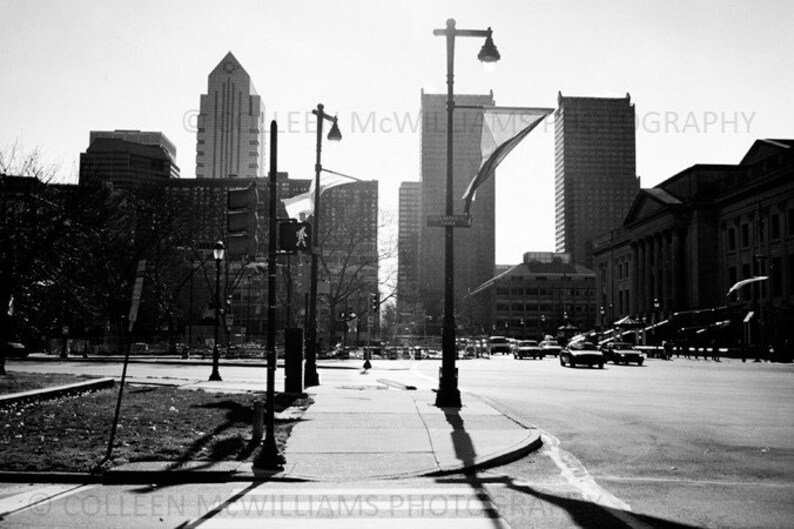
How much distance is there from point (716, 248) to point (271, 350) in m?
95.2

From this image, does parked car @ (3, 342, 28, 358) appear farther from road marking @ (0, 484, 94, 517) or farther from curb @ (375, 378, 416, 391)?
road marking @ (0, 484, 94, 517)

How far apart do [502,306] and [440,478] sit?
517 feet

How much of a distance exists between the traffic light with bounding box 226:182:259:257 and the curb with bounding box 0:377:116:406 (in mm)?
6648

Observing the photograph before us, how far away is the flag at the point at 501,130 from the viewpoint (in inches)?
646

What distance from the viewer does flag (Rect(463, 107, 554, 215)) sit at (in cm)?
1641

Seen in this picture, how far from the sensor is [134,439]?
11422 millimetres

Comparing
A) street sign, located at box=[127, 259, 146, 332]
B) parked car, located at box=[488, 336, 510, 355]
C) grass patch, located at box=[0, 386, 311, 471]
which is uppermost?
street sign, located at box=[127, 259, 146, 332]

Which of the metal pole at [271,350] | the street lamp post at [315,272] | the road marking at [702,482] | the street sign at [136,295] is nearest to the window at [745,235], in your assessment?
the street lamp post at [315,272]

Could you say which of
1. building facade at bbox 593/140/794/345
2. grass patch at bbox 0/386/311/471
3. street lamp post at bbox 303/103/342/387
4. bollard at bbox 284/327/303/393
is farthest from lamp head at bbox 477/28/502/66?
building facade at bbox 593/140/794/345

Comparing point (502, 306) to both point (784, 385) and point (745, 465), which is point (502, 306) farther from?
point (745, 465)

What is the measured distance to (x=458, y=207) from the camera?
20109 millimetres

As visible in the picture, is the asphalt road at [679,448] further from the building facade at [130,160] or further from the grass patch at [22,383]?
the building facade at [130,160]

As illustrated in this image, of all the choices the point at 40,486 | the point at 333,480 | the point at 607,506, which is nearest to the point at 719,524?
the point at 607,506

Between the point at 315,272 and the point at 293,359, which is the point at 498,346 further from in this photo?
the point at 293,359
